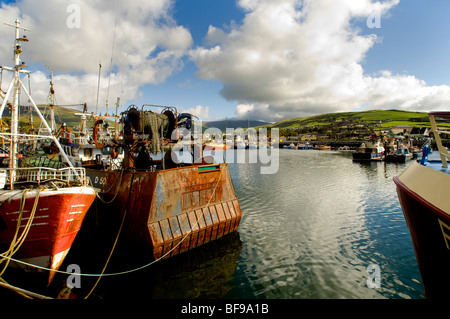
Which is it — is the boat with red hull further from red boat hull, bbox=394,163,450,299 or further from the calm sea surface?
red boat hull, bbox=394,163,450,299

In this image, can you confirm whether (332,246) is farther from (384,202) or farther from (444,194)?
(384,202)

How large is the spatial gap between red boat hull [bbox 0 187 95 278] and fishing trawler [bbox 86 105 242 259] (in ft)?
7.28

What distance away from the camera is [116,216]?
1089 centimetres

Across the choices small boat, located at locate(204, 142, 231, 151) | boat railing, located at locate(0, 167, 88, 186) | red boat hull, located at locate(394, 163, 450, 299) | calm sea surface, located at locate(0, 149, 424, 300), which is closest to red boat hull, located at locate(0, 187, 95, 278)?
boat railing, located at locate(0, 167, 88, 186)

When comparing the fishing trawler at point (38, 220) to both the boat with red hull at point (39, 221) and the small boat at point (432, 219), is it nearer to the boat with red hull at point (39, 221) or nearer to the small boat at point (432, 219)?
the boat with red hull at point (39, 221)

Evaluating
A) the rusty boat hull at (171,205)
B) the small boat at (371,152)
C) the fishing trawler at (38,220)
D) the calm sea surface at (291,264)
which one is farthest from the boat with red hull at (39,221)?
the small boat at (371,152)

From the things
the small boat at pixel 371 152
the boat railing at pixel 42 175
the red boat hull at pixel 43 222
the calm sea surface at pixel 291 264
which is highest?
the small boat at pixel 371 152

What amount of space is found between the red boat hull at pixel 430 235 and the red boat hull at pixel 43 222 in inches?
436

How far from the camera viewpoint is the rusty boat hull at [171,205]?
9555 millimetres

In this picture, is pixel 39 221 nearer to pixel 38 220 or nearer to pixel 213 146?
pixel 38 220

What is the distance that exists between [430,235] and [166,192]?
8759 mm

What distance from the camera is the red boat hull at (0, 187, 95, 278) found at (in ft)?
25.9
